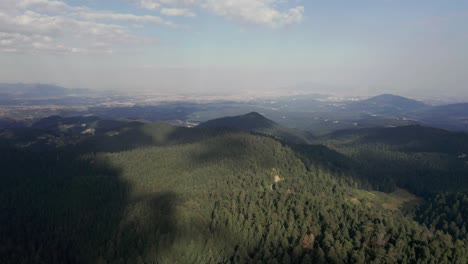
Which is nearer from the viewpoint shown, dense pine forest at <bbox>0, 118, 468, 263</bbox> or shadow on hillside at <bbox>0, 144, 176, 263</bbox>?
dense pine forest at <bbox>0, 118, 468, 263</bbox>

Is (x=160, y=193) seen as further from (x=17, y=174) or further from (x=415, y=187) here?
(x=415, y=187)

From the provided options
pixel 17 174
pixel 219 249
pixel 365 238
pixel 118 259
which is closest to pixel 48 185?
pixel 17 174

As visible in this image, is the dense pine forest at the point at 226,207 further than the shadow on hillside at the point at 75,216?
No

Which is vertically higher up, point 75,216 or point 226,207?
point 226,207

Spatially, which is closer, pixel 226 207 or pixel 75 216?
pixel 226 207
